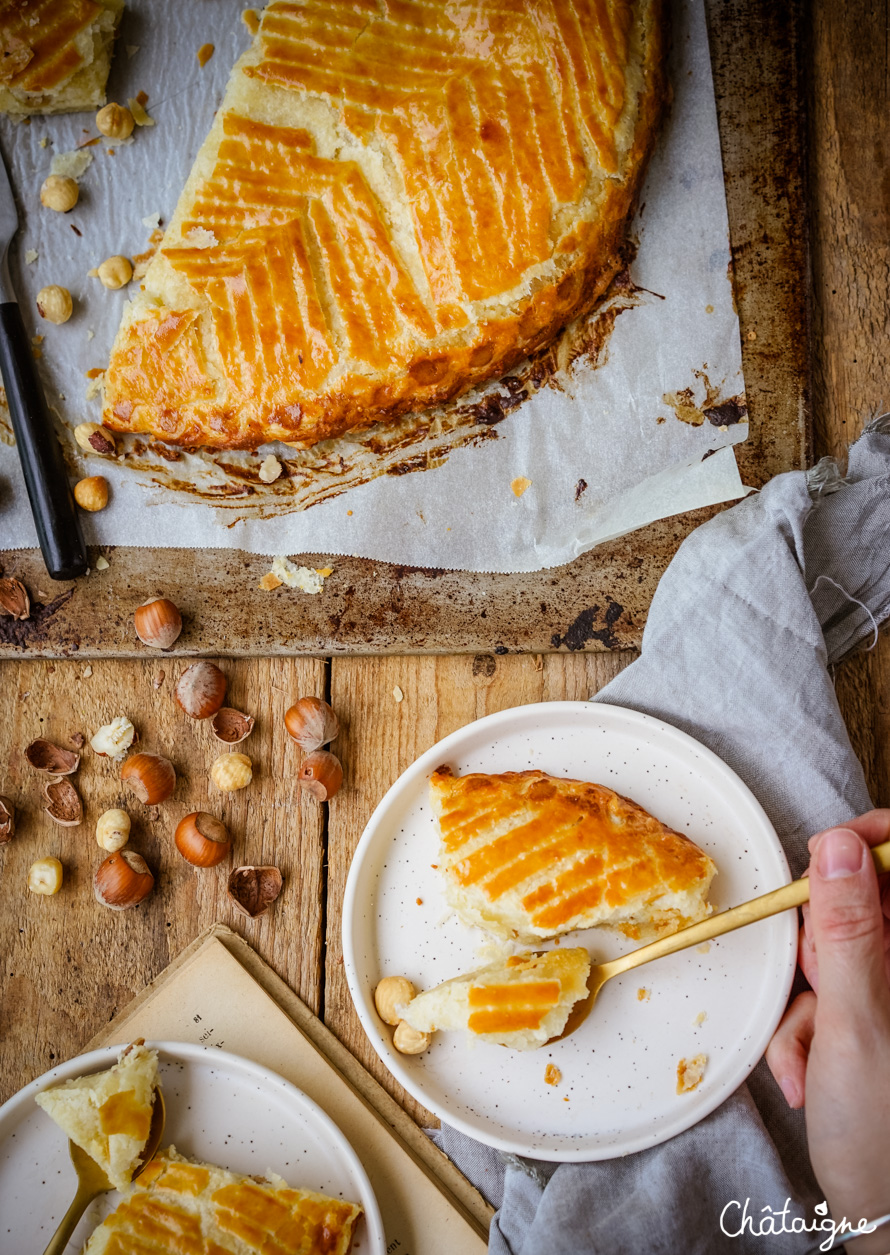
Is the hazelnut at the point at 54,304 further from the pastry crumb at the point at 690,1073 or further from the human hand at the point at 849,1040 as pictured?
the pastry crumb at the point at 690,1073

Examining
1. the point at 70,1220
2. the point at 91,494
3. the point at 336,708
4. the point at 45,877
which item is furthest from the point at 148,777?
the point at 70,1220

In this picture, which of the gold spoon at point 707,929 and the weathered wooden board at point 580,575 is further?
the weathered wooden board at point 580,575

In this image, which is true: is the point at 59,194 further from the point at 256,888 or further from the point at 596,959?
the point at 596,959

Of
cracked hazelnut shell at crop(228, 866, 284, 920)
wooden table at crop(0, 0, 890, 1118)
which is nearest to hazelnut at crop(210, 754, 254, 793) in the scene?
wooden table at crop(0, 0, 890, 1118)

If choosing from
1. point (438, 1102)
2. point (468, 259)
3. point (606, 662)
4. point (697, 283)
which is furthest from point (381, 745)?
point (697, 283)

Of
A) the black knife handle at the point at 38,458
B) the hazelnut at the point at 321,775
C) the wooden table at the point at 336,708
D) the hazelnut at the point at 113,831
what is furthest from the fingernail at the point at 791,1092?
the black knife handle at the point at 38,458

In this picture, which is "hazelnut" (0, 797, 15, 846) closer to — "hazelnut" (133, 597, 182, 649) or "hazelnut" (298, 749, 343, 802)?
"hazelnut" (133, 597, 182, 649)
